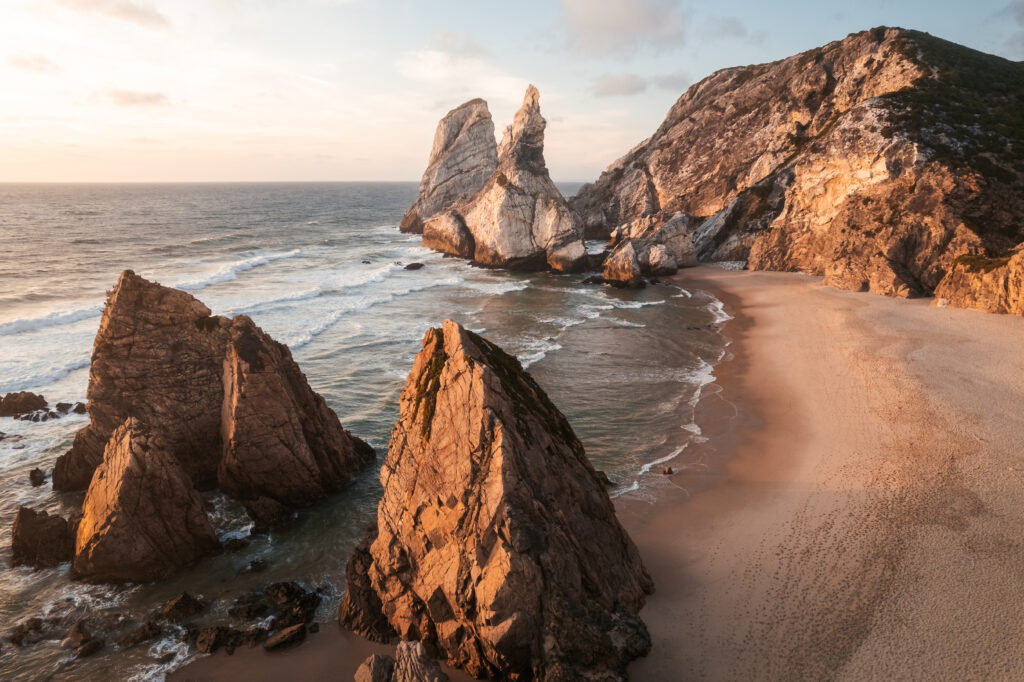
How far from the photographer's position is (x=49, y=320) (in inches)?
1544

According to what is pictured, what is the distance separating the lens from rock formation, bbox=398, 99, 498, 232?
9281 cm

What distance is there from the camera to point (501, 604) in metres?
10.4

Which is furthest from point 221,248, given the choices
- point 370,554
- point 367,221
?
point 370,554

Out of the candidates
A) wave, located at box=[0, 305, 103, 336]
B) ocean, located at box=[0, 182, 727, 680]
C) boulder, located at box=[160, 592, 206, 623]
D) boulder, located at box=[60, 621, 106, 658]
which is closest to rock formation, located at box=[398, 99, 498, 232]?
ocean, located at box=[0, 182, 727, 680]

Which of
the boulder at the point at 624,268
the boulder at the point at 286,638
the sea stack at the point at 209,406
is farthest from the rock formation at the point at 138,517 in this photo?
the boulder at the point at 624,268

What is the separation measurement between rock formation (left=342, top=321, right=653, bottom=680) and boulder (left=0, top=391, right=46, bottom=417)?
21.5 meters

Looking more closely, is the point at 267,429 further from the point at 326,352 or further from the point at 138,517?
the point at 326,352

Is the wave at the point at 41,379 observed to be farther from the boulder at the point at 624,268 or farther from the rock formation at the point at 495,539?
the boulder at the point at 624,268

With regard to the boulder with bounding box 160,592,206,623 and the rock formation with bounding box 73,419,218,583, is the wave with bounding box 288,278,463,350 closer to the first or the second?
the rock formation with bounding box 73,419,218,583

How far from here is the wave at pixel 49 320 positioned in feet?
122

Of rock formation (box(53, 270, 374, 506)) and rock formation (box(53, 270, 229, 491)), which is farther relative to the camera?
rock formation (box(53, 270, 229, 491))

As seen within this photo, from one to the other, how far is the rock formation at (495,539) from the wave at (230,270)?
46.4m

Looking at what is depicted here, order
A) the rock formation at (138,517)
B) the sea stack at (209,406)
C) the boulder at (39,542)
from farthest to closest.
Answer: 1. the sea stack at (209,406)
2. the boulder at (39,542)
3. the rock formation at (138,517)

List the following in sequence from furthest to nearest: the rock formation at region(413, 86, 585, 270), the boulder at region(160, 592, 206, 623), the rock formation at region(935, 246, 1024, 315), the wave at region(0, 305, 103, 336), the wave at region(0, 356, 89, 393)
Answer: the rock formation at region(413, 86, 585, 270) → the wave at region(0, 305, 103, 336) → the rock formation at region(935, 246, 1024, 315) → the wave at region(0, 356, 89, 393) → the boulder at region(160, 592, 206, 623)
